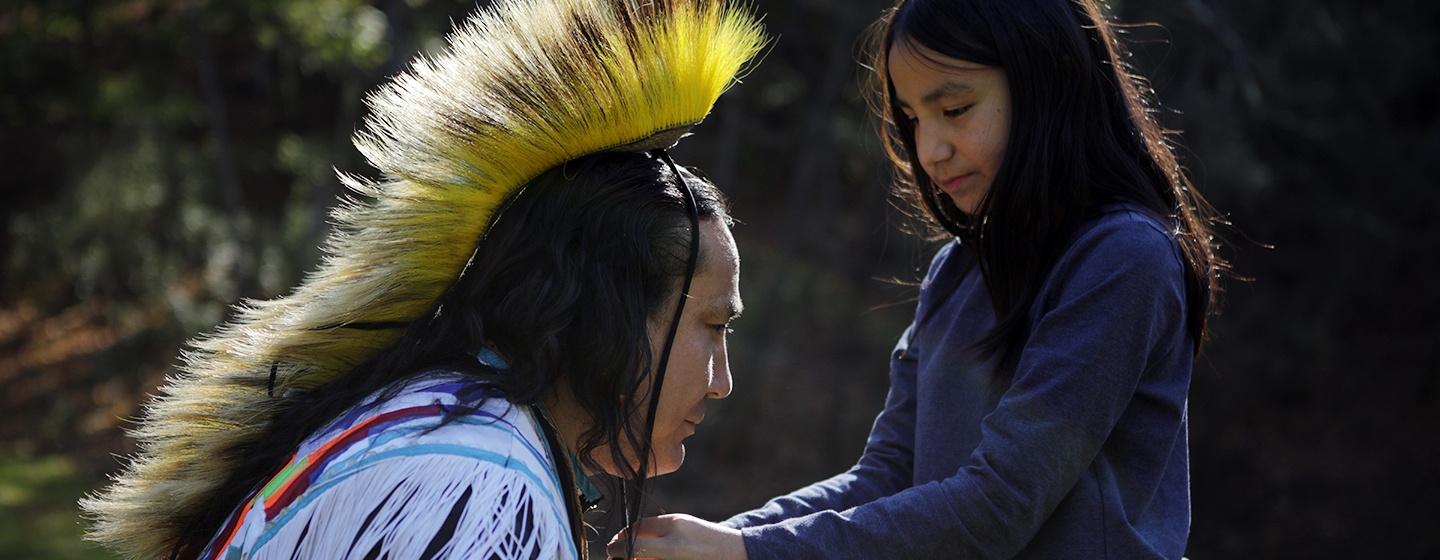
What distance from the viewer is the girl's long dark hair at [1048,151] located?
2.25m

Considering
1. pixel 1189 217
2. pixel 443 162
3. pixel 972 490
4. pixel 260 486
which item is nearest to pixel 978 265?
pixel 1189 217

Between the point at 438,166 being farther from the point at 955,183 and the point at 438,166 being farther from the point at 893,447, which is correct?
the point at 893,447

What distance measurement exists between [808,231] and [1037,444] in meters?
11.2

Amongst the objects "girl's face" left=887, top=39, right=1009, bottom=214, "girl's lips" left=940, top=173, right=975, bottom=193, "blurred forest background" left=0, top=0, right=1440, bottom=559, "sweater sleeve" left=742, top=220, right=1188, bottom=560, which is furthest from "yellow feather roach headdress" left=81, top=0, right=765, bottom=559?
"blurred forest background" left=0, top=0, right=1440, bottom=559

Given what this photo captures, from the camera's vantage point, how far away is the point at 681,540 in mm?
1998

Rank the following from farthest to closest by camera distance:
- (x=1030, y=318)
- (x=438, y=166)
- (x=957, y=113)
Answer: (x=957, y=113)
(x=1030, y=318)
(x=438, y=166)

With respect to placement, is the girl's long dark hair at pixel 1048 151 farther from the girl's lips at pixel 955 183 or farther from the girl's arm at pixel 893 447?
the girl's arm at pixel 893 447

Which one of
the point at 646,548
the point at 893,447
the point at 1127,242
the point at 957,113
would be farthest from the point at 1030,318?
the point at 646,548

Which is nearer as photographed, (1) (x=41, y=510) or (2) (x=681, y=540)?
(2) (x=681, y=540)

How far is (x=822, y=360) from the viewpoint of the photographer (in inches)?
467

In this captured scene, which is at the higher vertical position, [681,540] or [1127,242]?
[1127,242]

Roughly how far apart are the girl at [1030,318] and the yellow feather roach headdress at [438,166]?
21.8 inches

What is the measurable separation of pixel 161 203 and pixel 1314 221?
11.9 metres

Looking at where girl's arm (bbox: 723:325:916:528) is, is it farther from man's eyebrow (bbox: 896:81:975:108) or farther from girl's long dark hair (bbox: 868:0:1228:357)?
man's eyebrow (bbox: 896:81:975:108)
